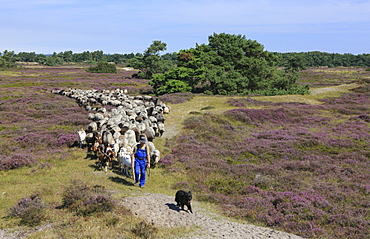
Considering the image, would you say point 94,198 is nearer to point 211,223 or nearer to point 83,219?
point 83,219

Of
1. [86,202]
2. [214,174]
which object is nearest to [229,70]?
[214,174]

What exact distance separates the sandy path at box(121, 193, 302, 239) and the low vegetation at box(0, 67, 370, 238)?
29.3 inches

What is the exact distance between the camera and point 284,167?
2058 centimetres

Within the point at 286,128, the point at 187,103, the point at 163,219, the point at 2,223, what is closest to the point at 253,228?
the point at 163,219

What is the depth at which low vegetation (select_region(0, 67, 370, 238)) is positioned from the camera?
10.9 m

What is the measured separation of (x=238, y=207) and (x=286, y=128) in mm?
22249

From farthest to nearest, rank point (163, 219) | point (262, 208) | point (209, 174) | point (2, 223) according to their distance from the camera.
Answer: point (209, 174) < point (262, 208) < point (163, 219) < point (2, 223)

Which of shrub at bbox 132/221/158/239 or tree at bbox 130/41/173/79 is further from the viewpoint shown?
tree at bbox 130/41/173/79

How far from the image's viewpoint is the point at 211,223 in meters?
11.3

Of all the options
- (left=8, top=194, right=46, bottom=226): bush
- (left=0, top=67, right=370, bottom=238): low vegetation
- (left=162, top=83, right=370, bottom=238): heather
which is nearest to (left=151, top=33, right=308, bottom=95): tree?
(left=162, top=83, right=370, bottom=238): heather

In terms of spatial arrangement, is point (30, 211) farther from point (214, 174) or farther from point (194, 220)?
point (214, 174)

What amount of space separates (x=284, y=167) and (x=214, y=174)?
5.70 metres

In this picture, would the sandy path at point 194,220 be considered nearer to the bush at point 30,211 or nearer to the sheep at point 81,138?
the bush at point 30,211

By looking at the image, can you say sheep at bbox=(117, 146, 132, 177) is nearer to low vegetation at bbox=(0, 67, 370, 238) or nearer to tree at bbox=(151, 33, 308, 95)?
low vegetation at bbox=(0, 67, 370, 238)
